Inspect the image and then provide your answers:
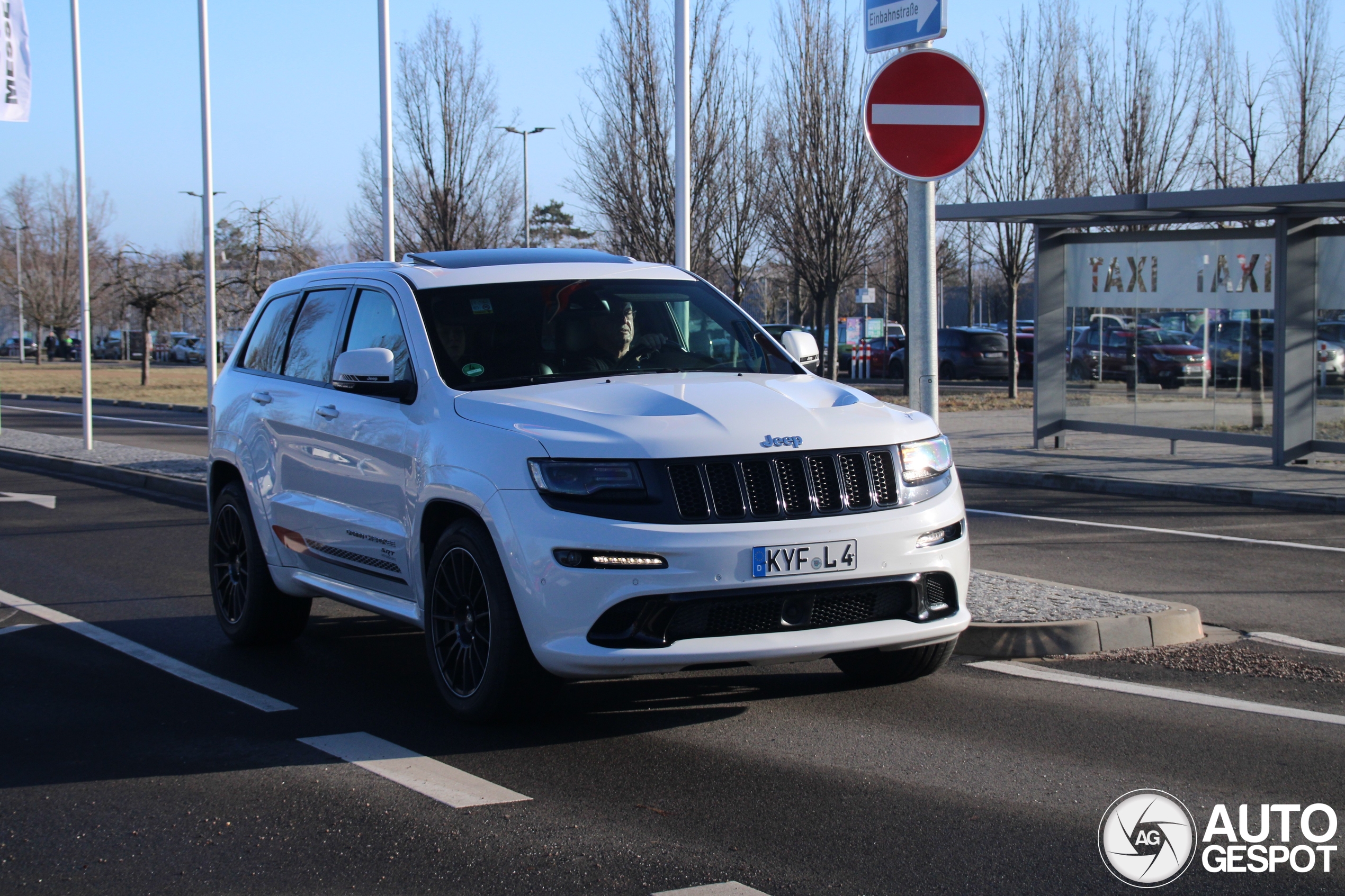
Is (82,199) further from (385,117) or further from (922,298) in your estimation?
(922,298)

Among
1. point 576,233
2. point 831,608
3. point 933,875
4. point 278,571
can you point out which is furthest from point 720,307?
point 576,233

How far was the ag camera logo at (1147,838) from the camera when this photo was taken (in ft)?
12.5

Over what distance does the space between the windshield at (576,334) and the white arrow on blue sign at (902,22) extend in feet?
6.69

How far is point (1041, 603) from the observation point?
7.16 metres

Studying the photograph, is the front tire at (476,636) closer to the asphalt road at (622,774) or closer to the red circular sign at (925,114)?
the asphalt road at (622,774)

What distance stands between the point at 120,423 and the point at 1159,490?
19.9m

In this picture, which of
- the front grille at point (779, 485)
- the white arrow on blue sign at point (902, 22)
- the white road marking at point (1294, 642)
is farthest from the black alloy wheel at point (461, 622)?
the white road marking at point (1294, 642)

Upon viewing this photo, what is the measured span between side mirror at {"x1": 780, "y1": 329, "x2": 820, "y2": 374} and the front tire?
1.99 m

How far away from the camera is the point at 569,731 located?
523 cm

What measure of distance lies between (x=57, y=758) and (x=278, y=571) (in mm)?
→ 1806

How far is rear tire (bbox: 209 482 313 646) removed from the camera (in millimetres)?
6832

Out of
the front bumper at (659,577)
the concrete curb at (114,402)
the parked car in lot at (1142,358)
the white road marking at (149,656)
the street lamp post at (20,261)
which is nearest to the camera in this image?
the front bumper at (659,577)

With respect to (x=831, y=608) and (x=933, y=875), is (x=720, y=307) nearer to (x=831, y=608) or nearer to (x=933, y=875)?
(x=831, y=608)

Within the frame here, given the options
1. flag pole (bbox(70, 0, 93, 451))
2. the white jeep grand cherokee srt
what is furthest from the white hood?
flag pole (bbox(70, 0, 93, 451))
